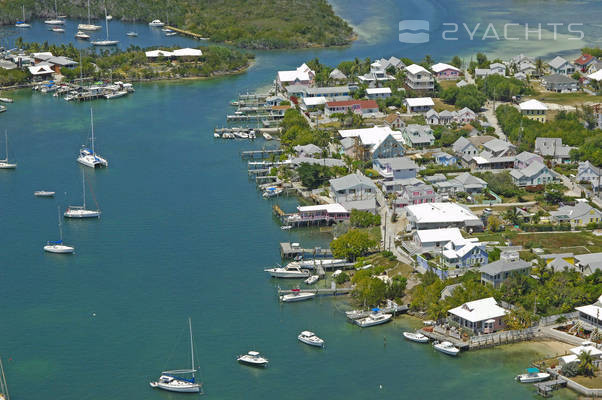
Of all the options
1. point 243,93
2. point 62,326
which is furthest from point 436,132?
point 62,326

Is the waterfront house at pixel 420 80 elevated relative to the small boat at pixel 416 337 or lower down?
Answer: elevated

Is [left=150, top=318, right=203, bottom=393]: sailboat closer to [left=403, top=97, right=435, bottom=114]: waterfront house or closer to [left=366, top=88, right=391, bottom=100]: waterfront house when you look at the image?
[left=403, top=97, right=435, bottom=114]: waterfront house

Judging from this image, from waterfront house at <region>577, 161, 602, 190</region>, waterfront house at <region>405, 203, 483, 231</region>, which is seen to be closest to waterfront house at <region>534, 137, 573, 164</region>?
waterfront house at <region>577, 161, 602, 190</region>

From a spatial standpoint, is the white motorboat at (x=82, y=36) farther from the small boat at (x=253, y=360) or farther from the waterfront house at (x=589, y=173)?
the small boat at (x=253, y=360)

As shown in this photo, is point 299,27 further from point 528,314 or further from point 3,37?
point 528,314

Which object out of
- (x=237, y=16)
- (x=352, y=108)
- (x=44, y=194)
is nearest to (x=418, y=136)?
(x=352, y=108)

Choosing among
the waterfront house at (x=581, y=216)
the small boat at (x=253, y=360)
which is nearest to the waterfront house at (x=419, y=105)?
the waterfront house at (x=581, y=216)
